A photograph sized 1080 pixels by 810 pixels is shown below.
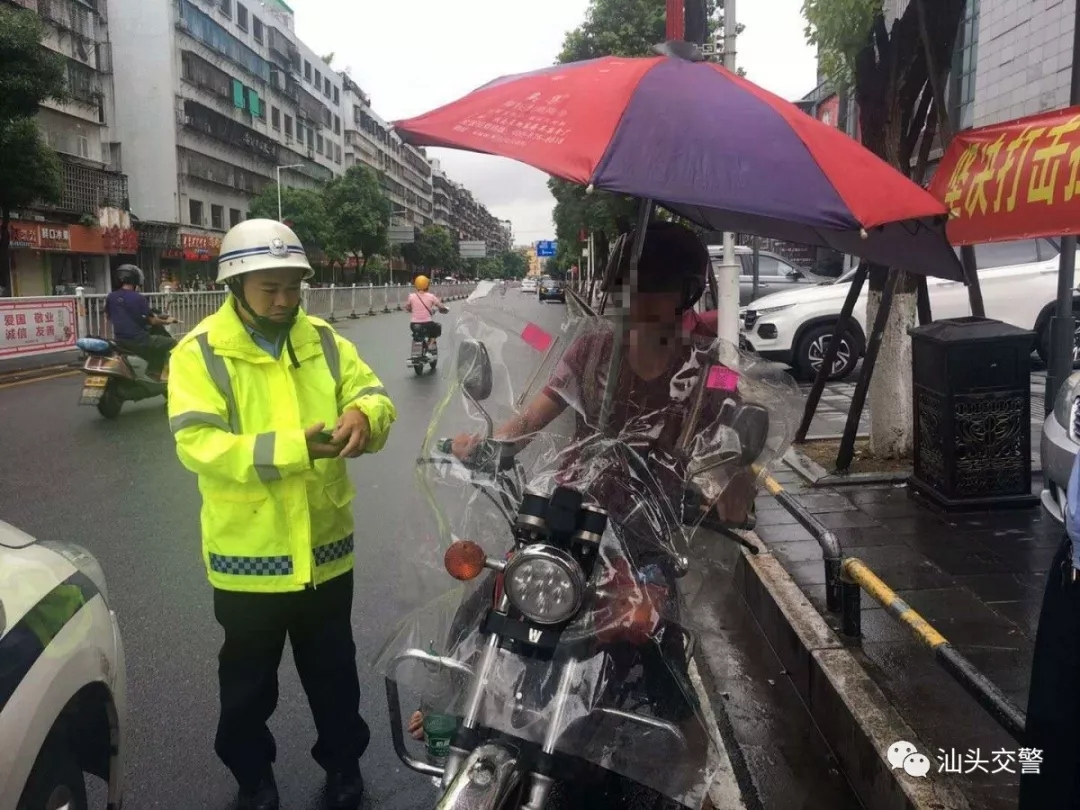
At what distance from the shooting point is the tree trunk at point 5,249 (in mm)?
22053

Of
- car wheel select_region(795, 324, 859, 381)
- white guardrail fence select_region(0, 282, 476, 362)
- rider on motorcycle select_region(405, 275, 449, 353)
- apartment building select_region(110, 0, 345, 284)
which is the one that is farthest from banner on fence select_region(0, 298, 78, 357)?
apartment building select_region(110, 0, 345, 284)

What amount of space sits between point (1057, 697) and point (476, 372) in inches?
63.7

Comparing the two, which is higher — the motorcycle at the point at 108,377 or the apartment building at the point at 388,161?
the apartment building at the point at 388,161

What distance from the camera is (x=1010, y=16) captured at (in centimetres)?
1512

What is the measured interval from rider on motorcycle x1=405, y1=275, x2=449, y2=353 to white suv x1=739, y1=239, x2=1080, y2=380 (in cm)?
513

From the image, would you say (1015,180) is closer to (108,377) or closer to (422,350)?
(108,377)

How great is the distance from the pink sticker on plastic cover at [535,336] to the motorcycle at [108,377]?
889cm

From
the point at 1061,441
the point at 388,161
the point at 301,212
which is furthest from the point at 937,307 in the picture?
the point at 388,161

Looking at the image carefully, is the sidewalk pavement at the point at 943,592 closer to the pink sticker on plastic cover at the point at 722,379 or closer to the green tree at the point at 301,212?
the pink sticker on plastic cover at the point at 722,379

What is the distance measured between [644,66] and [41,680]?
2.11 meters

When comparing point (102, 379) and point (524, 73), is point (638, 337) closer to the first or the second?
point (524, 73)

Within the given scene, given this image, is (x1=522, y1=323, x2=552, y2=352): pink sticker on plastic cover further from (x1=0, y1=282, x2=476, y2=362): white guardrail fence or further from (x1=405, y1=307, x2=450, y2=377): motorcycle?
(x1=405, y1=307, x2=450, y2=377): motorcycle

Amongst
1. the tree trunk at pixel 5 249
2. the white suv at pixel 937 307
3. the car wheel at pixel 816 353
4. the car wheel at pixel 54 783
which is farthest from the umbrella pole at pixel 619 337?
the tree trunk at pixel 5 249

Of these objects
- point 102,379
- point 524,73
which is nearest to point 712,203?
point 524,73
